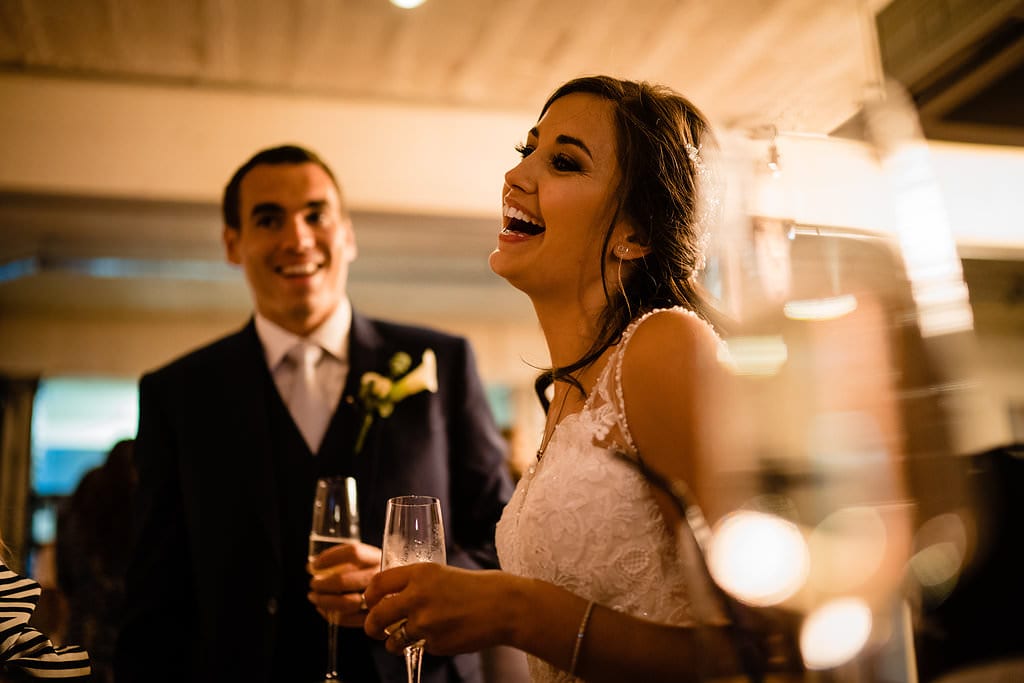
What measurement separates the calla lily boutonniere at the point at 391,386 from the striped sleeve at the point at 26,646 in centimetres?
97

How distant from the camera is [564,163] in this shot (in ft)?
5.02

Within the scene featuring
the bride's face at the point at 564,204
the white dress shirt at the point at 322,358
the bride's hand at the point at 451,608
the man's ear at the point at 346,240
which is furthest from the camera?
the man's ear at the point at 346,240

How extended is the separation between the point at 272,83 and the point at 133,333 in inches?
217

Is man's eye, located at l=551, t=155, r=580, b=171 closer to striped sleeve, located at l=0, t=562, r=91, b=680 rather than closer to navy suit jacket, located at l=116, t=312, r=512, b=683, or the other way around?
navy suit jacket, located at l=116, t=312, r=512, b=683

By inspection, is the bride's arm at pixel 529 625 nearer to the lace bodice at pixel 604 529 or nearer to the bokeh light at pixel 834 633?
the lace bodice at pixel 604 529

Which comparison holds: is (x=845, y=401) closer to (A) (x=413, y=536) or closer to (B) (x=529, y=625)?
(B) (x=529, y=625)

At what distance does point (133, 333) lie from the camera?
879 cm

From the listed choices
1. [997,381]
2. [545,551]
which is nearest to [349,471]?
[545,551]

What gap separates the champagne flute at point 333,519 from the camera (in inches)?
66.9

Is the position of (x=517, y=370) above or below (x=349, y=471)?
above

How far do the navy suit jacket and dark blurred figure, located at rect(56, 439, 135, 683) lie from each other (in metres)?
0.92

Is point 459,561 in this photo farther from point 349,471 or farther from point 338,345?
point 338,345

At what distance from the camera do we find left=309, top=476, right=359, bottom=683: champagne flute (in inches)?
66.9

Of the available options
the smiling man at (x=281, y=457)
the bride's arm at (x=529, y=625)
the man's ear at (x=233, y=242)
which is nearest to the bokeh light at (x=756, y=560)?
the bride's arm at (x=529, y=625)
